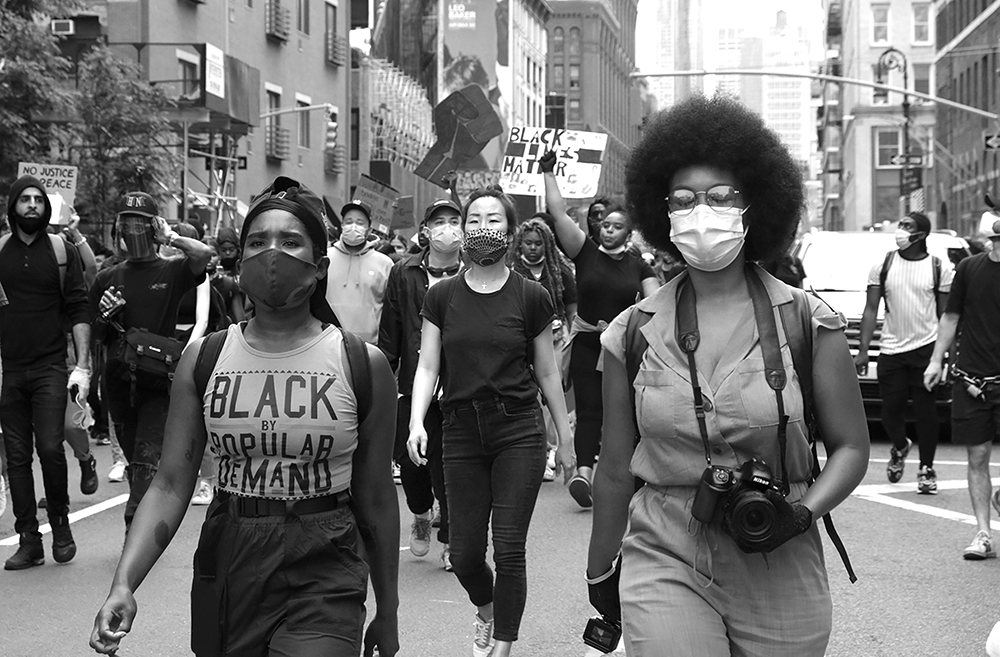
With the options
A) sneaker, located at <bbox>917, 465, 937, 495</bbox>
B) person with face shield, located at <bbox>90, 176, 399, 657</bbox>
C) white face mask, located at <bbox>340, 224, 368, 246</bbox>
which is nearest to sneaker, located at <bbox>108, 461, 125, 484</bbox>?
white face mask, located at <bbox>340, 224, 368, 246</bbox>

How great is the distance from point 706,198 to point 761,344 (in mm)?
478

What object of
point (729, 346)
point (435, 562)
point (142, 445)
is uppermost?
point (729, 346)

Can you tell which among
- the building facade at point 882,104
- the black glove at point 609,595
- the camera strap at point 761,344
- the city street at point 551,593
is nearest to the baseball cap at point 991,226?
the city street at point 551,593

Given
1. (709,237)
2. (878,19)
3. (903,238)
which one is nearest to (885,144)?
(878,19)

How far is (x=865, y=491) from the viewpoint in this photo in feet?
40.6

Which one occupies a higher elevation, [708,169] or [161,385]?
[708,169]

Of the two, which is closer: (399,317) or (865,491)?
(399,317)

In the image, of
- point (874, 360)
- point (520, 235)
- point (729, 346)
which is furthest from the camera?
point (874, 360)

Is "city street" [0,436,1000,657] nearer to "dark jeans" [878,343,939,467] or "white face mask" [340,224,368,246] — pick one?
"dark jeans" [878,343,939,467]

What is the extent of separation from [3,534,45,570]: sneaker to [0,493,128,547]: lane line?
1039mm

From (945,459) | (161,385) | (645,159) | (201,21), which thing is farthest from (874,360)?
(201,21)

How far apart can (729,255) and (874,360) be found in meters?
12.9

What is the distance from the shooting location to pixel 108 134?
25312mm

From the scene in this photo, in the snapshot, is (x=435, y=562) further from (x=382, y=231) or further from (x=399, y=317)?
(x=382, y=231)
